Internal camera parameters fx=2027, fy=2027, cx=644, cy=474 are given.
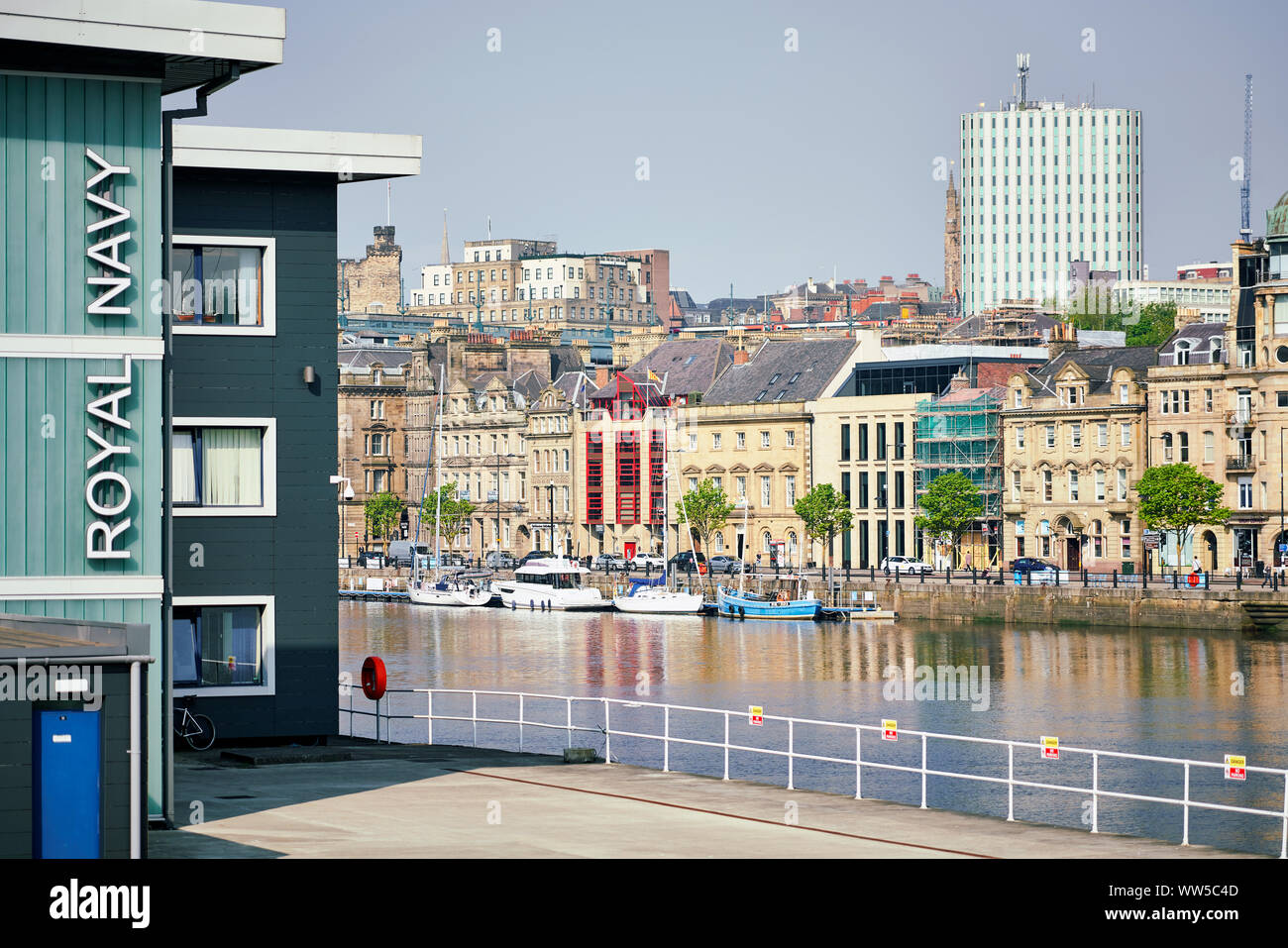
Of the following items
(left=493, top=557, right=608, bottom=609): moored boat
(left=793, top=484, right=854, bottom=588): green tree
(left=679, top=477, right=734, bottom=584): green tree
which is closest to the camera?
(left=493, top=557, right=608, bottom=609): moored boat

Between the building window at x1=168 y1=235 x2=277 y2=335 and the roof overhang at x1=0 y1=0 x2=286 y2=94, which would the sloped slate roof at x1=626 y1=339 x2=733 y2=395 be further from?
the roof overhang at x1=0 y1=0 x2=286 y2=94

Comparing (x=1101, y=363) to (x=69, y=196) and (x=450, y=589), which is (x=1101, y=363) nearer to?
(x=450, y=589)

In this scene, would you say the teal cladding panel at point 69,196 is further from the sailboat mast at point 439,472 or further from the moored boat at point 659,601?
the sailboat mast at point 439,472

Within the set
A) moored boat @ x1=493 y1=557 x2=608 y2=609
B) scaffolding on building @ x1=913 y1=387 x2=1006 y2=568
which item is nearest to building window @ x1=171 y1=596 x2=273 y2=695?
moored boat @ x1=493 y1=557 x2=608 y2=609

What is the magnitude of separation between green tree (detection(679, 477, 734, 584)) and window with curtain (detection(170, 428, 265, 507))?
349ft

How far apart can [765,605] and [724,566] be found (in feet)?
70.0

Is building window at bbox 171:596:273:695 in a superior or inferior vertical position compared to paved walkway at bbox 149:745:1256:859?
superior

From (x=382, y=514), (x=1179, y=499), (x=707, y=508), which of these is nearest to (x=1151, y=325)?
(x=707, y=508)

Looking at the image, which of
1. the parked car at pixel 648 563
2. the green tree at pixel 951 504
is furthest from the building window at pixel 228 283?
the parked car at pixel 648 563

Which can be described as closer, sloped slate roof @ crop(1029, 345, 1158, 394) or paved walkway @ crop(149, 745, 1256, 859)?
paved walkway @ crop(149, 745, 1256, 859)

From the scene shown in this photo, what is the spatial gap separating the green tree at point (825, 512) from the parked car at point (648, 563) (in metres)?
10.9

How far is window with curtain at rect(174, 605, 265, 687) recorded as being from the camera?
112 feet

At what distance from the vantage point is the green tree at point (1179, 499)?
353 ft
